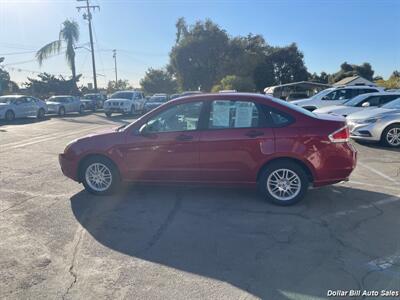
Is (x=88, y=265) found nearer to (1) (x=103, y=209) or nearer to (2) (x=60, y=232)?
(2) (x=60, y=232)

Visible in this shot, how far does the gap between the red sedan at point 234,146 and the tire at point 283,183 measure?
1cm

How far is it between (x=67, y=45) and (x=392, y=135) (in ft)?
122

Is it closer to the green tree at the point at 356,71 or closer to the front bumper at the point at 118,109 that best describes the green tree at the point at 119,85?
the green tree at the point at 356,71

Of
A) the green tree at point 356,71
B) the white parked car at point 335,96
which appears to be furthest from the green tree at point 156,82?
the white parked car at point 335,96

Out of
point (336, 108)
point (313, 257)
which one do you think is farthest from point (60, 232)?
point (336, 108)

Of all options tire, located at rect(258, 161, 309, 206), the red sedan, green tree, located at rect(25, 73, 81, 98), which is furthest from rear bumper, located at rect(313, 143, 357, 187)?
green tree, located at rect(25, 73, 81, 98)

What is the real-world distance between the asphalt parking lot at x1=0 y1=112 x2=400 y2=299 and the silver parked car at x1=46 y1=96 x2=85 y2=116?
75.5 feet

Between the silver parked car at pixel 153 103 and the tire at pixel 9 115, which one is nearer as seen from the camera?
the tire at pixel 9 115

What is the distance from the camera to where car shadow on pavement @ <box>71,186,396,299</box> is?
135 inches

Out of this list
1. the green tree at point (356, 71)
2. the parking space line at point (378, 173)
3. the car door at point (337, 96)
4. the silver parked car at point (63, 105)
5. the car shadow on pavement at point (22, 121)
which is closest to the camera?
the parking space line at point (378, 173)

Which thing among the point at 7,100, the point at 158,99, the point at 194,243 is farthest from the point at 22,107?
the point at 194,243

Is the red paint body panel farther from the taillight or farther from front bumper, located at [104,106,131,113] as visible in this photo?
front bumper, located at [104,106,131,113]

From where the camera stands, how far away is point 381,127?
1025 centimetres

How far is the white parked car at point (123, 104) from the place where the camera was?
25.5 metres
